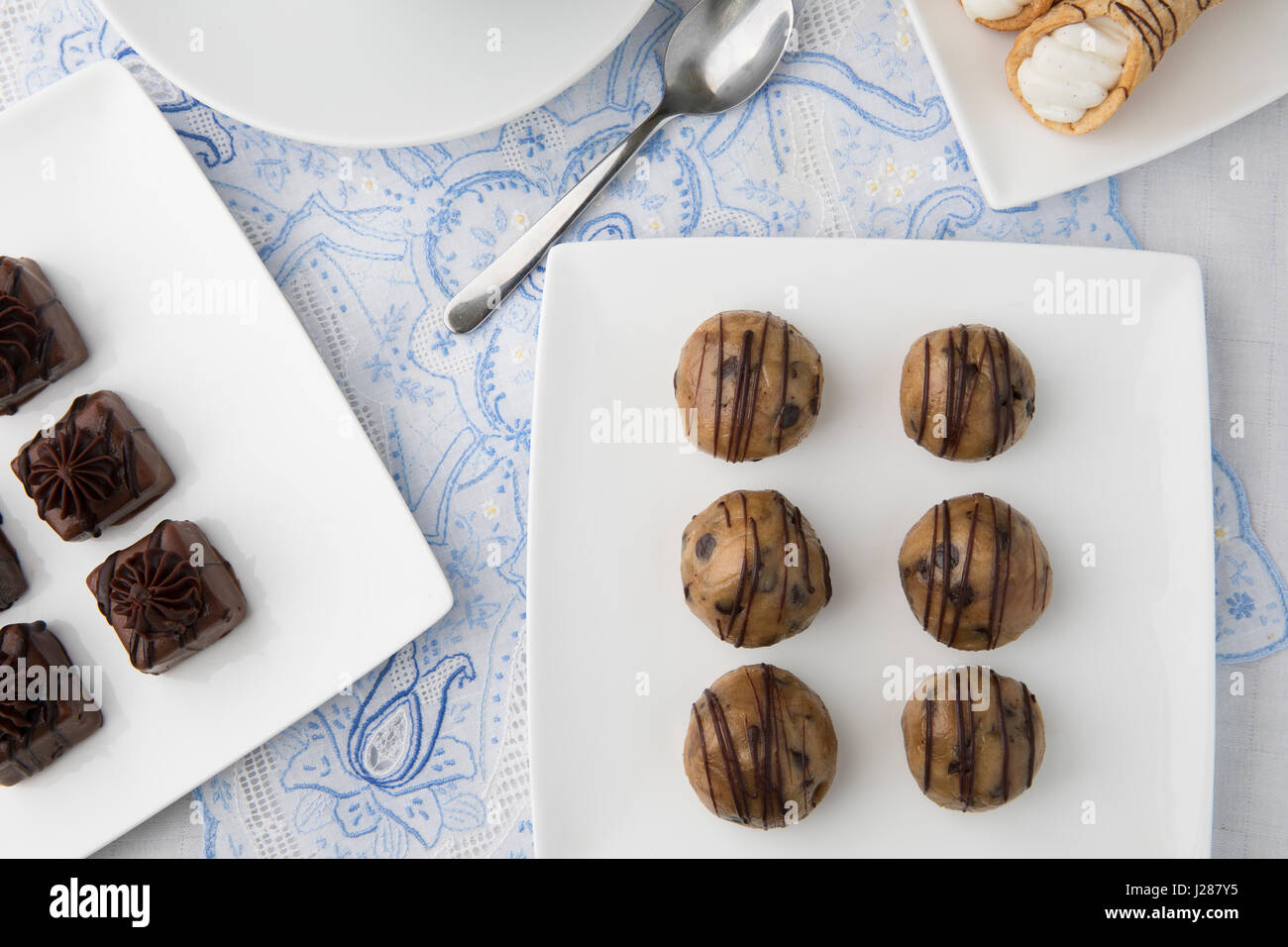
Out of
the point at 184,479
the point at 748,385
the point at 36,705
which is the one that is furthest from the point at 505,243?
the point at 36,705

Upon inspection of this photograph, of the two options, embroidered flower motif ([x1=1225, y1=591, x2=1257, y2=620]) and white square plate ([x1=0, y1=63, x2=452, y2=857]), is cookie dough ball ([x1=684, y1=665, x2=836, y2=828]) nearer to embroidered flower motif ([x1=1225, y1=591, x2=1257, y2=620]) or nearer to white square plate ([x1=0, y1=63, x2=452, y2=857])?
white square plate ([x1=0, y1=63, x2=452, y2=857])

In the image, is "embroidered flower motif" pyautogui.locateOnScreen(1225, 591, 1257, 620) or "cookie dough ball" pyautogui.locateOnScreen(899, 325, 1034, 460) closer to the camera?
"cookie dough ball" pyautogui.locateOnScreen(899, 325, 1034, 460)

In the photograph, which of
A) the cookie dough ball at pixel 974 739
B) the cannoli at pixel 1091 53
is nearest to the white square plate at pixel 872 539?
the cookie dough ball at pixel 974 739

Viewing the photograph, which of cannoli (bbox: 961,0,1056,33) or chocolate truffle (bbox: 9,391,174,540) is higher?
cannoli (bbox: 961,0,1056,33)

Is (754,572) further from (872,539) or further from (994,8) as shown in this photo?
(994,8)

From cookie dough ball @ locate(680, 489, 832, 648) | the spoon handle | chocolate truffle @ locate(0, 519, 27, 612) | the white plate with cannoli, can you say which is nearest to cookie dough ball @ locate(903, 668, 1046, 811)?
cookie dough ball @ locate(680, 489, 832, 648)

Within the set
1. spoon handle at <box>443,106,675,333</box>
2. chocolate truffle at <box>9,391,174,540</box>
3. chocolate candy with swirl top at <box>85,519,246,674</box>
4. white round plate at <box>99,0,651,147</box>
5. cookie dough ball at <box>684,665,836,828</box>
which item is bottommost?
cookie dough ball at <box>684,665,836,828</box>
